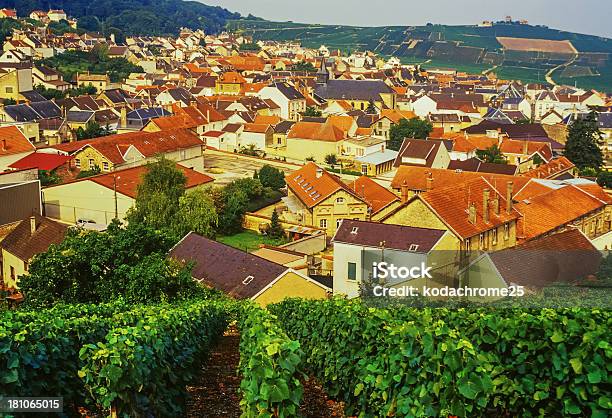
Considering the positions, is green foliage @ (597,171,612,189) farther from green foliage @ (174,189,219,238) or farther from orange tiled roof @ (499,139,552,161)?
green foliage @ (174,189,219,238)

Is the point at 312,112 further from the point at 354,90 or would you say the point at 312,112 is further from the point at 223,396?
the point at 223,396

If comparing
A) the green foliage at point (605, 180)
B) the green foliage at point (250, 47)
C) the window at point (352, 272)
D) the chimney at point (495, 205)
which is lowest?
the green foliage at point (605, 180)

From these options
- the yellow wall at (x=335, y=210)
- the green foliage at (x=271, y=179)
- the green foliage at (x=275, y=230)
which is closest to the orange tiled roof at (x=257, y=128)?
the green foliage at (x=271, y=179)

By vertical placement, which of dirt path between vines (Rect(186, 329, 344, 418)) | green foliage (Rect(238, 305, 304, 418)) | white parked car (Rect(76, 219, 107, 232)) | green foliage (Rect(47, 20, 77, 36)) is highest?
green foliage (Rect(47, 20, 77, 36))

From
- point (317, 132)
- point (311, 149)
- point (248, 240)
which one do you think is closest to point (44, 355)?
point (248, 240)

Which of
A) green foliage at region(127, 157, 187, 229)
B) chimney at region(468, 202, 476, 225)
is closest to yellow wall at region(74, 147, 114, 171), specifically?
green foliage at region(127, 157, 187, 229)

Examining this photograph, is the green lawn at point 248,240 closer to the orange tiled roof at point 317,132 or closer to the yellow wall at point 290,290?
the yellow wall at point 290,290
